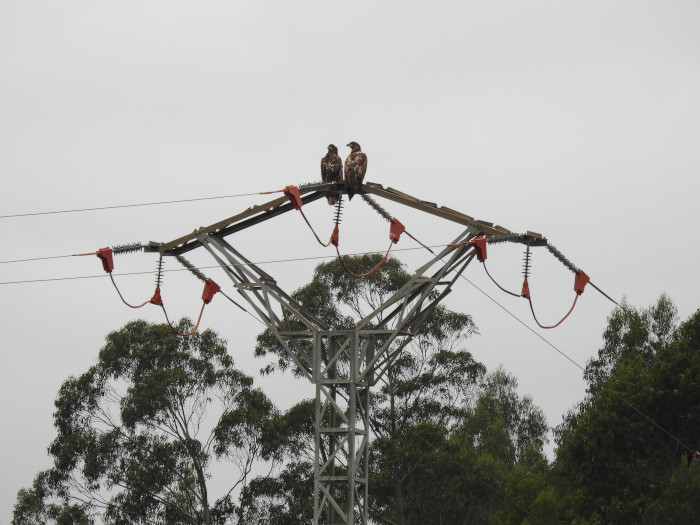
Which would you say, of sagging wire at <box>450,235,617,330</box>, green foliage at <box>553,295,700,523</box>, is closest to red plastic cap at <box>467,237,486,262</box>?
sagging wire at <box>450,235,617,330</box>

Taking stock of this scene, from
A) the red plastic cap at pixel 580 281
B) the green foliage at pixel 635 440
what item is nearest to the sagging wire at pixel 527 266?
the red plastic cap at pixel 580 281

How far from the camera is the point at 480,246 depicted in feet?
54.9

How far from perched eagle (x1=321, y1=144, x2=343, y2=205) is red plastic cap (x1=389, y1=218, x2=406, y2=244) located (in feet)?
3.06

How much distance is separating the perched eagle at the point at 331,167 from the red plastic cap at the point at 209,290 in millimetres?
2085

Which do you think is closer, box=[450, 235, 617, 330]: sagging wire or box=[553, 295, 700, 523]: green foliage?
box=[450, 235, 617, 330]: sagging wire

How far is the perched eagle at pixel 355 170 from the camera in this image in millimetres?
17391

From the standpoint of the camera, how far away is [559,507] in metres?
33.6

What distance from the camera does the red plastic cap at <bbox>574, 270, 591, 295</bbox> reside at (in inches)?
717

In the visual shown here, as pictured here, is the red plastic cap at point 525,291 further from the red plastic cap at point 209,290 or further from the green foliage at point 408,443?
the green foliage at point 408,443

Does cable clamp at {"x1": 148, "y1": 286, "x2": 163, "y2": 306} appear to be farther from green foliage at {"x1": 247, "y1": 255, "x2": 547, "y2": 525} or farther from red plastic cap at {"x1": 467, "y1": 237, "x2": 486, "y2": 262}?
green foliage at {"x1": 247, "y1": 255, "x2": 547, "y2": 525}

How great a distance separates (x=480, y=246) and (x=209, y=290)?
13.2ft

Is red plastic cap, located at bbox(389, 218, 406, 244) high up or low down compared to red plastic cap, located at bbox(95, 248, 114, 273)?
down

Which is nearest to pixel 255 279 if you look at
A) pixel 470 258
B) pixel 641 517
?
pixel 470 258

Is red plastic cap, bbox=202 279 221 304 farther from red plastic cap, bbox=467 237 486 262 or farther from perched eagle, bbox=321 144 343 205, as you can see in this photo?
red plastic cap, bbox=467 237 486 262
